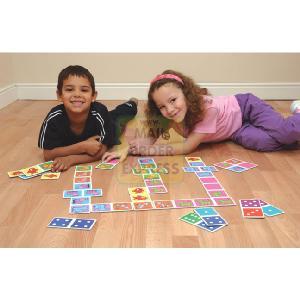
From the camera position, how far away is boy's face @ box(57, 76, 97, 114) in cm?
227

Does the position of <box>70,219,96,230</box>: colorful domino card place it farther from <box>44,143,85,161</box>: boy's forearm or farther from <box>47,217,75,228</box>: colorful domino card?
<box>44,143,85,161</box>: boy's forearm

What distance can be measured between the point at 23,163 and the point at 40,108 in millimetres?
1464

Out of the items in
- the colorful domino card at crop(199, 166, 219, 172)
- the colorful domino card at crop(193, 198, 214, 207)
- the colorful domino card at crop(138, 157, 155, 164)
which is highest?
the colorful domino card at crop(193, 198, 214, 207)

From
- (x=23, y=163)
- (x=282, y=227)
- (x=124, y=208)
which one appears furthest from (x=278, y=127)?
(x=23, y=163)

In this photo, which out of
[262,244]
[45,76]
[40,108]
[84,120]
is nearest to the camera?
[262,244]

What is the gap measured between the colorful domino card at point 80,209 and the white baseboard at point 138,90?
237cm

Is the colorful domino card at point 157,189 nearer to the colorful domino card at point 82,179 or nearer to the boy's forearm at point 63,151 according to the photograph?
the colorful domino card at point 82,179

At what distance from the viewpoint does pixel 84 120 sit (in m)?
2.39

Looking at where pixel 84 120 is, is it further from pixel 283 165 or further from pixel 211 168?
pixel 283 165

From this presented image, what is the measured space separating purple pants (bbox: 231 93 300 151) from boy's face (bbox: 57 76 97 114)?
3.31 feet

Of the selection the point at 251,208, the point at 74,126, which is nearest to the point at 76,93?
the point at 74,126

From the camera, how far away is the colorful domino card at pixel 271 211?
66.0 inches

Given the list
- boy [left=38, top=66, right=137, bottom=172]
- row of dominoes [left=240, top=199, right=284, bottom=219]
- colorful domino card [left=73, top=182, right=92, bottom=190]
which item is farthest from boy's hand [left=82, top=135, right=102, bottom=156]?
row of dominoes [left=240, top=199, right=284, bottom=219]

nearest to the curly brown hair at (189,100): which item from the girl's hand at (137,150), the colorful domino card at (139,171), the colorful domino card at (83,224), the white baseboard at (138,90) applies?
the girl's hand at (137,150)
